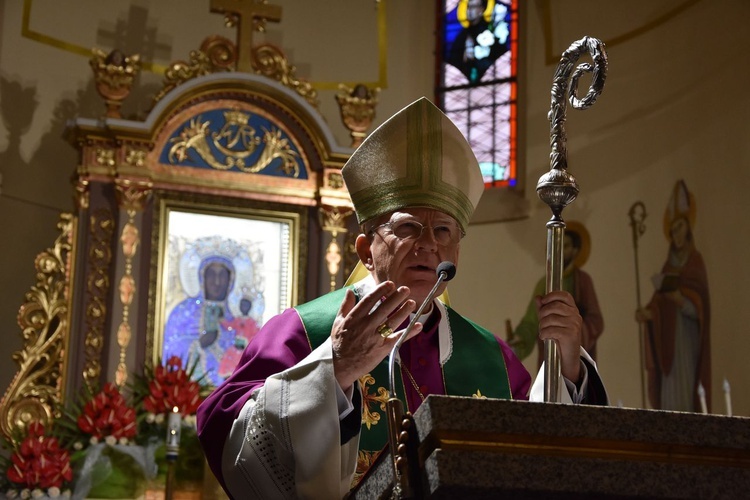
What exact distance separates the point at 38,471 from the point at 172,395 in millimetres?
859

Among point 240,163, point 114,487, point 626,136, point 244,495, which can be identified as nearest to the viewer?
point 244,495

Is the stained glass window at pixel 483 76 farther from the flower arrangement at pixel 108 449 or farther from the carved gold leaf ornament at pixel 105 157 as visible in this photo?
the flower arrangement at pixel 108 449

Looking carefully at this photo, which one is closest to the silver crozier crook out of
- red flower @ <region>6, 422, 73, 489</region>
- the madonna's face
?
red flower @ <region>6, 422, 73, 489</region>

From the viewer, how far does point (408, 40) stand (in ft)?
33.4

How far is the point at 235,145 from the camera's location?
7863 mm

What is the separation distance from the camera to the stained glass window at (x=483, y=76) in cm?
1020

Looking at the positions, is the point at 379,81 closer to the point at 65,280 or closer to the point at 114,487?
the point at 65,280

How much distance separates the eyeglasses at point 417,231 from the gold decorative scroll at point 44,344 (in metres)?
3.72

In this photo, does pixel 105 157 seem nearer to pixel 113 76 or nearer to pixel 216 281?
pixel 113 76

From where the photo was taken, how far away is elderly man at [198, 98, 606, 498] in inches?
110

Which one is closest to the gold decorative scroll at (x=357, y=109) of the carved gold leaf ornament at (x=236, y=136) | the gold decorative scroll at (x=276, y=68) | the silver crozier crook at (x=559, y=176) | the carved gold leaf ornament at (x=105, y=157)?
the gold decorative scroll at (x=276, y=68)

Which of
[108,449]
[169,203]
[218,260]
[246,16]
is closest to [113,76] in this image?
[169,203]

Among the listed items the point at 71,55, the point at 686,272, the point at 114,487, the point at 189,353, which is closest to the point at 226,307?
the point at 189,353

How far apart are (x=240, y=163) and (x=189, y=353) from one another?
1.40m
